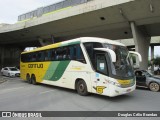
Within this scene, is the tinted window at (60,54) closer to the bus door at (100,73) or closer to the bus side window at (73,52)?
the bus side window at (73,52)

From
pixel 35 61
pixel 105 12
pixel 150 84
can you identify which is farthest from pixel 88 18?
pixel 150 84

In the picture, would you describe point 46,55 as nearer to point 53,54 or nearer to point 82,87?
point 53,54

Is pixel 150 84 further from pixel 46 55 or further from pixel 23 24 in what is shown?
pixel 23 24

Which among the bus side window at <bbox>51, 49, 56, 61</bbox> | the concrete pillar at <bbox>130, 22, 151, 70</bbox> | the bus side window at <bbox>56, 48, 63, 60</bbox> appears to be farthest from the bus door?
the concrete pillar at <bbox>130, 22, 151, 70</bbox>

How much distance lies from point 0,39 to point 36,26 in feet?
52.6

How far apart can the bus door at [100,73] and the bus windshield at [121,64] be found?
0.46m

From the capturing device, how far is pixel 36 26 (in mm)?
27766

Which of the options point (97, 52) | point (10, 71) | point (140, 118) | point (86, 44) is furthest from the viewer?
point (10, 71)

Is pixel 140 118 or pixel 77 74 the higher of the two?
pixel 77 74

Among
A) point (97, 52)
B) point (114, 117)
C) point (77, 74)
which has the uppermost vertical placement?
point (97, 52)

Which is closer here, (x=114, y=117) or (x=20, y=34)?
(x=114, y=117)

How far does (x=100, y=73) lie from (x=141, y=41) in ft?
52.7

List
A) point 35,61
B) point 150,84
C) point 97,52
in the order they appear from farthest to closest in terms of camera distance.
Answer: point 35,61 < point 150,84 < point 97,52

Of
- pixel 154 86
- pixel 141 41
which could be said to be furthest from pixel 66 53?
pixel 141 41
